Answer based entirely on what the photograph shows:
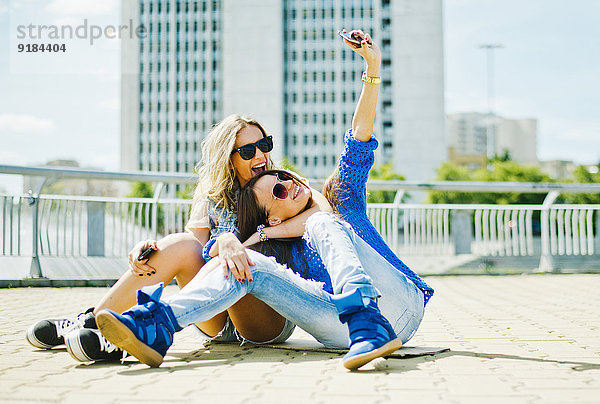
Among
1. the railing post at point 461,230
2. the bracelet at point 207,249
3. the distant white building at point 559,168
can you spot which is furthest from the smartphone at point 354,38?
the distant white building at point 559,168

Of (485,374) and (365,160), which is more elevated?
(365,160)

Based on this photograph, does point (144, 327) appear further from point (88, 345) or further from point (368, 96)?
point (368, 96)

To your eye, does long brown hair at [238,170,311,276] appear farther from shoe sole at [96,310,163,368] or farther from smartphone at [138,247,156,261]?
shoe sole at [96,310,163,368]

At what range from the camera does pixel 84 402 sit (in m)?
1.86

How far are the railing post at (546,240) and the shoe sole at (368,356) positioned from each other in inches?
264

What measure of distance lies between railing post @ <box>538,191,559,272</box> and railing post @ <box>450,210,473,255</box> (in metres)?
0.95

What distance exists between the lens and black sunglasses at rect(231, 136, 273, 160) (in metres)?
3.27

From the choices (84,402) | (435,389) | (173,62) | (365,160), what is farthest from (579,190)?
(173,62)

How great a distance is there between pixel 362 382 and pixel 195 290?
2.37 ft

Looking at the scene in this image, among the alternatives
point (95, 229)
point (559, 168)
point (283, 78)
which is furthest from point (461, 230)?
point (559, 168)

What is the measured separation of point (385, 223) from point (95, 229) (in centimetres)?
350

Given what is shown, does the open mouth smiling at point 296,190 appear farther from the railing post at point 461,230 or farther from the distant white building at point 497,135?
the distant white building at point 497,135

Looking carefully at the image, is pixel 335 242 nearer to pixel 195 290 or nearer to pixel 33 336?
pixel 195 290

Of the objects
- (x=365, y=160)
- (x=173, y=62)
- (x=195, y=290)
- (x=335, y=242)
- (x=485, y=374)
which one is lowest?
(x=485, y=374)
